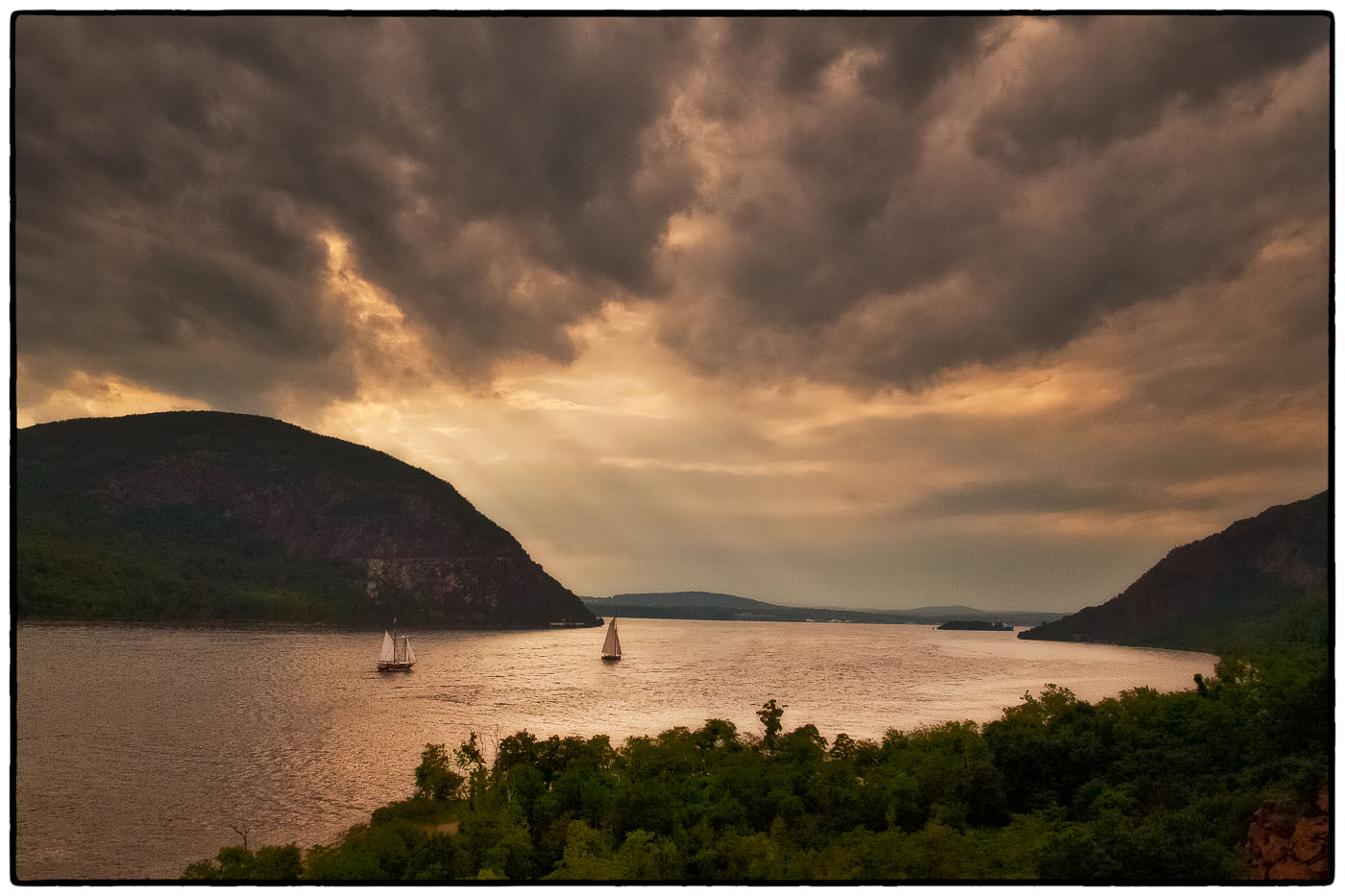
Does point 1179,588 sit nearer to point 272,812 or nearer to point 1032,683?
point 1032,683

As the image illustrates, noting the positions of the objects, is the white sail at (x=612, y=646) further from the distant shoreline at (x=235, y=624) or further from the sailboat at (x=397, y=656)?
the distant shoreline at (x=235, y=624)

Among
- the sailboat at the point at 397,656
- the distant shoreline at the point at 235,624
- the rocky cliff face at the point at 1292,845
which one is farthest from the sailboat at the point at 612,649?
the rocky cliff face at the point at 1292,845

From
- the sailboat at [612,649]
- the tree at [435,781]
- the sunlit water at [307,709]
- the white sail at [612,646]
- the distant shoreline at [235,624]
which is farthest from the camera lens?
the white sail at [612,646]

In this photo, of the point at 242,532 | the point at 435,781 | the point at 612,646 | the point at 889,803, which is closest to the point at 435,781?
the point at 435,781

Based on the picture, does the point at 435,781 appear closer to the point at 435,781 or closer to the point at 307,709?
the point at 435,781

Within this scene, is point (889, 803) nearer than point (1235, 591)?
Yes
